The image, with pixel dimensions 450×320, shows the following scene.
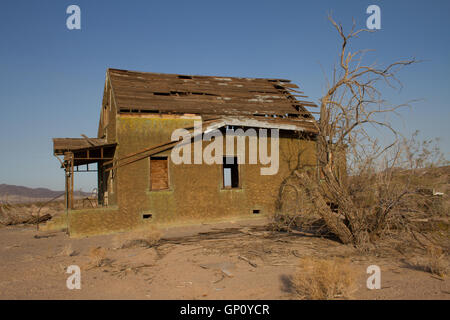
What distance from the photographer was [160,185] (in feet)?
41.3

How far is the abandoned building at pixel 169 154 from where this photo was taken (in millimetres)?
11758

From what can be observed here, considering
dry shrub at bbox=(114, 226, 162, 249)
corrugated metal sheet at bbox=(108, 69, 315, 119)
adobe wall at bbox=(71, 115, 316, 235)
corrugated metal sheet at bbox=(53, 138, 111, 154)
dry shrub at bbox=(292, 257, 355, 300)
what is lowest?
dry shrub at bbox=(114, 226, 162, 249)

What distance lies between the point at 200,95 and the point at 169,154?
3.26 m

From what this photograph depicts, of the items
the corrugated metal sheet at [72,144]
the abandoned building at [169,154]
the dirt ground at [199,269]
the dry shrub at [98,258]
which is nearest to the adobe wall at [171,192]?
the abandoned building at [169,154]

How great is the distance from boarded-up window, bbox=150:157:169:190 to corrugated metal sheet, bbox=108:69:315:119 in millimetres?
1816

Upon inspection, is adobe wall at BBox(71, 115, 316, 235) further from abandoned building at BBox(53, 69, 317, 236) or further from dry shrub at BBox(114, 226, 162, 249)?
dry shrub at BBox(114, 226, 162, 249)

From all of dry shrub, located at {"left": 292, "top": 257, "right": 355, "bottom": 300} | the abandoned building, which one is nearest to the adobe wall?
the abandoned building

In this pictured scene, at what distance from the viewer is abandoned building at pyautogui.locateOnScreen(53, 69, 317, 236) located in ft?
38.6

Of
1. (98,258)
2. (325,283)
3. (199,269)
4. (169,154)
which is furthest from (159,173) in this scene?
(325,283)

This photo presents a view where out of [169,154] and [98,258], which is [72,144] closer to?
[169,154]

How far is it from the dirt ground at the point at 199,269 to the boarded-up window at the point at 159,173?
2864 millimetres

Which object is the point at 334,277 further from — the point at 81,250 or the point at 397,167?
the point at 81,250

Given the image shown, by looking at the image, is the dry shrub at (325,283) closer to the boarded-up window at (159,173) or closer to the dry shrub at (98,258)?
the dry shrub at (98,258)

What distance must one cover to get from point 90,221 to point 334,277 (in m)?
8.41
